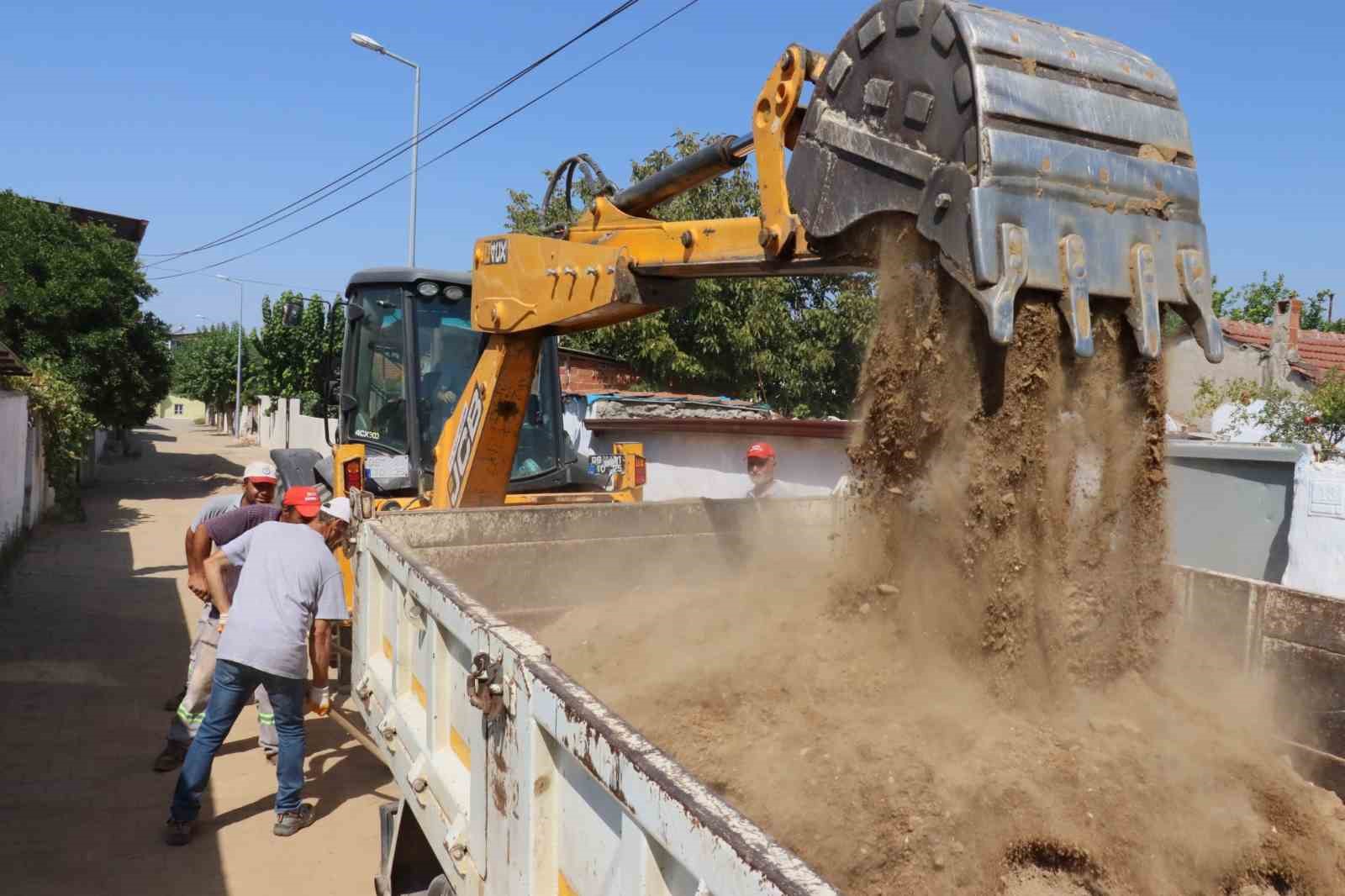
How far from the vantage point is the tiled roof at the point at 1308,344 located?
1833 centimetres

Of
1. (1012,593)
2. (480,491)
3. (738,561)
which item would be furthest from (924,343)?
(480,491)

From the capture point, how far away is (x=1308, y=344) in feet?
66.6

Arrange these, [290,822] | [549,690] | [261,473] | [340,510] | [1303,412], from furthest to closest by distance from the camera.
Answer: [1303,412] < [261,473] < [340,510] < [290,822] < [549,690]

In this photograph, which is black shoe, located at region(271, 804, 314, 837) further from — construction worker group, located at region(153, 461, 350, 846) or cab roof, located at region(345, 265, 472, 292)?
cab roof, located at region(345, 265, 472, 292)

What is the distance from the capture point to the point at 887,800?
102 inches

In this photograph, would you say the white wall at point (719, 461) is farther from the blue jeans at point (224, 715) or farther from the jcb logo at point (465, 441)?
the blue jeans at point (224, 715)

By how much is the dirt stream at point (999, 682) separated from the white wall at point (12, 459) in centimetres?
991

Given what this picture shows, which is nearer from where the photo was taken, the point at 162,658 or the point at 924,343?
the point at 924,343

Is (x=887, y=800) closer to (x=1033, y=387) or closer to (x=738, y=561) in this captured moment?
(x=1033, y=387)

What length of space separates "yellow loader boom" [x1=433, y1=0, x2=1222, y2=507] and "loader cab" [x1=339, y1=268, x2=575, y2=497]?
8.95ft

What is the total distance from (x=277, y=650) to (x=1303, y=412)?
978cm


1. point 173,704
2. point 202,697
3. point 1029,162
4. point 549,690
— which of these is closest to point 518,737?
point 549,690

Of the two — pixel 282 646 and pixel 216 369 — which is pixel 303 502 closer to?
pixel 282 646

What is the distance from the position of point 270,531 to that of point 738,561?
2.11m
